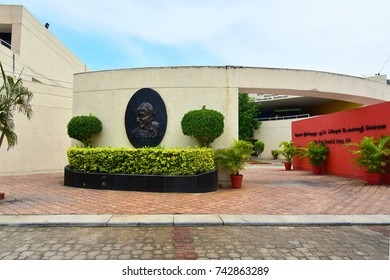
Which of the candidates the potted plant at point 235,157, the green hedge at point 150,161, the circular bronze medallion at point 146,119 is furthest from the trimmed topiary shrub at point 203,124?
the circular bronze medallion at point 146,119

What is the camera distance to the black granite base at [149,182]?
26.2 ft

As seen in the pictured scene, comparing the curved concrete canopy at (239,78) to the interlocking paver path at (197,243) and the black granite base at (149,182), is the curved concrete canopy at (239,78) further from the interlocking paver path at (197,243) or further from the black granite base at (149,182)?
the interlocking paver path at (197,243)

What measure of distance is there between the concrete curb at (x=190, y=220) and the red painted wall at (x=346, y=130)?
5.88 m

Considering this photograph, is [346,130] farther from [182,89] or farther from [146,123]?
[146,123]

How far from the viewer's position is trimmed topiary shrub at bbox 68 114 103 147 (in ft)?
31.5

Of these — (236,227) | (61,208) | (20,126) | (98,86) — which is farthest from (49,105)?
(236,227)

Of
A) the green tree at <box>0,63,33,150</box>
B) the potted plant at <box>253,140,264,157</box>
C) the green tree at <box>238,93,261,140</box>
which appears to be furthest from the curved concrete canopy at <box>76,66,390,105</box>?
the potted plant at <box>253,140,264,157</box>

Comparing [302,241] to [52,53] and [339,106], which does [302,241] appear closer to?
[52,53]

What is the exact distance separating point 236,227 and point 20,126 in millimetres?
12313

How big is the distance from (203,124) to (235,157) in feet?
4.99

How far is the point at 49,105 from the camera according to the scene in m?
13.9

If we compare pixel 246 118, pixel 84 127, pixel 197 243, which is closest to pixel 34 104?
pixel 84 127

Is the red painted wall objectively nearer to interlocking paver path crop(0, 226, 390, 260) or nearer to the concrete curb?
the concrete curb

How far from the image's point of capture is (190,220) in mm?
5070
